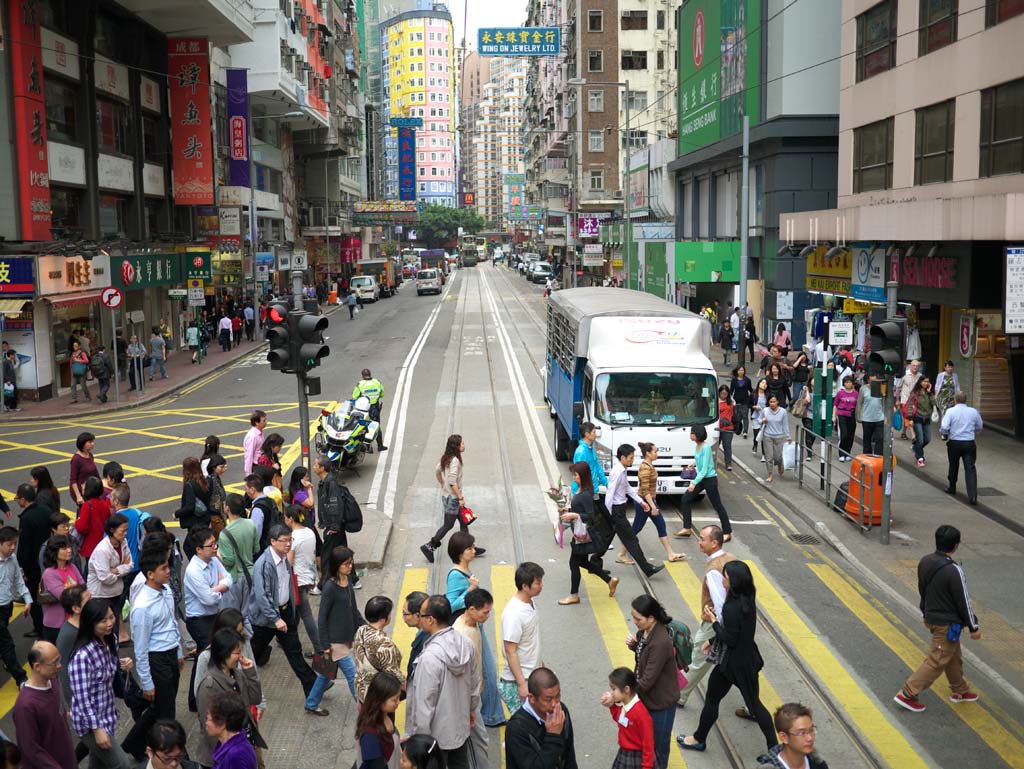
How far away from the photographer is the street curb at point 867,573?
9.63m

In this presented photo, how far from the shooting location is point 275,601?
28.9 feet

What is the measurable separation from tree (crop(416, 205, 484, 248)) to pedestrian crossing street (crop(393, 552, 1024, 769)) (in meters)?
158

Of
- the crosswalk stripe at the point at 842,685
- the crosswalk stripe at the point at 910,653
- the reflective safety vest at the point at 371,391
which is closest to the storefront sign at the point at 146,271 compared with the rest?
the reflective safety vest at the point at 371,391

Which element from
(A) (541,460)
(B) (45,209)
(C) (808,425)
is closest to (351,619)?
(A) (541,460)

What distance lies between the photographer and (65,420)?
25219 millimetres

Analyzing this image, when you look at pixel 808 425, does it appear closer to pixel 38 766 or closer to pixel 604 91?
pixel 38 766

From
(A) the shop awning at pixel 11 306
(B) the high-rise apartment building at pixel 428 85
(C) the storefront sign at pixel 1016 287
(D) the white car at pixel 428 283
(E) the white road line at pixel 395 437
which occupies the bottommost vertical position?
(E) the white road line at pixel 395 437

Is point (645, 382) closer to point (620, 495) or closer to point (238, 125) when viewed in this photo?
point (620, 495)

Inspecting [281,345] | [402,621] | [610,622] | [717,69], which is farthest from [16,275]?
[717,69]

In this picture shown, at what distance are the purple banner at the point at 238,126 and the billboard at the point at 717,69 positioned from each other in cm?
1897

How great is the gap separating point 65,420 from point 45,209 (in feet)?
21.1

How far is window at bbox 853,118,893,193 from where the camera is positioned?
2473 centimetres

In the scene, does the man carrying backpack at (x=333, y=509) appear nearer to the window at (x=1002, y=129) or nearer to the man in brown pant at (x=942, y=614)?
the man in brown pant at (x=942, y=614)

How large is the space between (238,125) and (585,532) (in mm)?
37184
